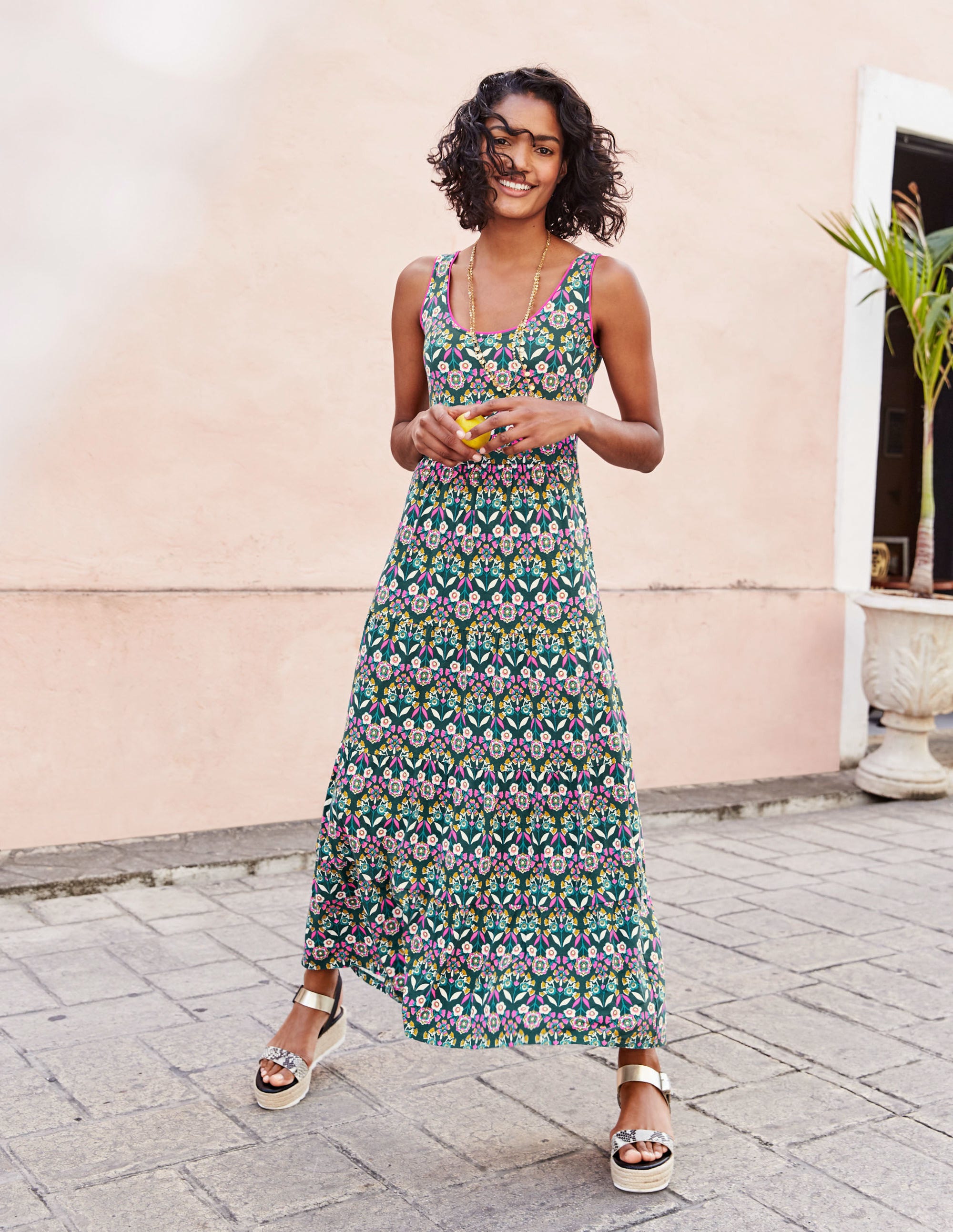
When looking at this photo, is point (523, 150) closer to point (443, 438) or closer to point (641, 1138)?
point (443, 438)

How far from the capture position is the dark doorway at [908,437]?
7582 millimetres

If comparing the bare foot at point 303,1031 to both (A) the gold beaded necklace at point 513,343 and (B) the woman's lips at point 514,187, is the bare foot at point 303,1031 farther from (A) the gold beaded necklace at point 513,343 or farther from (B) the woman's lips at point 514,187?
(B) the woman's lips at point 514,187

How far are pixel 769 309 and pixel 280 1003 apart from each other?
12.3 ft

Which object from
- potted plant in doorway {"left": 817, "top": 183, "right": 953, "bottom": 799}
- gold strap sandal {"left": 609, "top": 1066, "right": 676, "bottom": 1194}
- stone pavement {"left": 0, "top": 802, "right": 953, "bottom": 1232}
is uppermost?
potted plant in doorway {"left": 817, "top": 183, "right": 953, "bottom": 799}

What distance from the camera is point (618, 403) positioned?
236 cm

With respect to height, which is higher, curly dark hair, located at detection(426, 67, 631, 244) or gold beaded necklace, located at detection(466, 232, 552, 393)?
curly dark hair, located at detection(426, 67, 631, 244)

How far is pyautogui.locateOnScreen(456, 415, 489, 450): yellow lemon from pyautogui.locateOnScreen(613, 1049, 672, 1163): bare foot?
111 cm

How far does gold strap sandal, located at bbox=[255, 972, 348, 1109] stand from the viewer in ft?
8.08

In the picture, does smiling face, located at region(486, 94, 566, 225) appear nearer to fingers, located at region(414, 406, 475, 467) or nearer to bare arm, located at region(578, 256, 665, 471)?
bare arm, located at region(578, 256, 665, 471)

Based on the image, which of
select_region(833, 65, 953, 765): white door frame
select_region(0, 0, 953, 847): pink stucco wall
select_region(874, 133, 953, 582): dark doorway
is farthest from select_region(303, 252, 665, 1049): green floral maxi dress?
select_region(874, 133, 953, 582): dark doorway

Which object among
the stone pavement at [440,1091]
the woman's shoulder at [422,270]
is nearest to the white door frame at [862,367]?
the stone pavement at [440,1091]

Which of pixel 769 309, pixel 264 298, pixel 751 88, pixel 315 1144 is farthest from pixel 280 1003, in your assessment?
pixel 751 88

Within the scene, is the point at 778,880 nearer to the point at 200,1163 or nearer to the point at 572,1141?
the point at 572,1141

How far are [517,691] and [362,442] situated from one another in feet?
8.23
